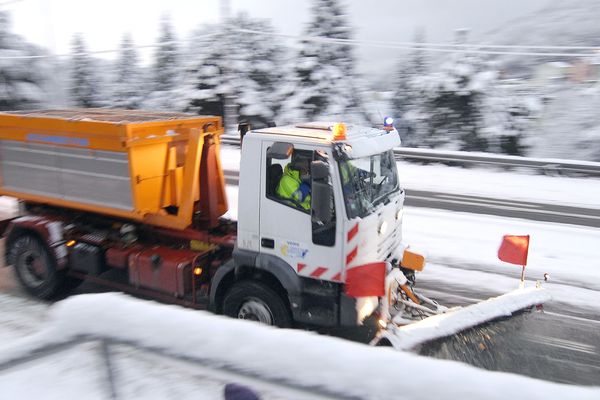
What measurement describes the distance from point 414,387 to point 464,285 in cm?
603

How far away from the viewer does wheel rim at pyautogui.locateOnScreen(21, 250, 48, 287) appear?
6508mm

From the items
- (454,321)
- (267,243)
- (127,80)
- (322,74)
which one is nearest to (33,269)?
(267,243)

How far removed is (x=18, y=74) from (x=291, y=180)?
34882 mm

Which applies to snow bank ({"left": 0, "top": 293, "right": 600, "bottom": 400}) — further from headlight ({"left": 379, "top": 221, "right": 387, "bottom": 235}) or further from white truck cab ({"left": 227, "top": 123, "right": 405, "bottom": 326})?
headlight ({"left": 379, "top": 221, "right": 387, "bottom": 235})

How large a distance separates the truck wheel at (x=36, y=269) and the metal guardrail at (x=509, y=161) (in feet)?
41.6

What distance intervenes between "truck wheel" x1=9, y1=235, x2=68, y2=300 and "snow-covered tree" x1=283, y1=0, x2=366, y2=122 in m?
24.5

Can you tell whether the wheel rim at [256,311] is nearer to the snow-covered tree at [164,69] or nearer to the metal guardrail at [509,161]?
the metal guardrail at [509,161]

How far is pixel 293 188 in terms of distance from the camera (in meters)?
4.71

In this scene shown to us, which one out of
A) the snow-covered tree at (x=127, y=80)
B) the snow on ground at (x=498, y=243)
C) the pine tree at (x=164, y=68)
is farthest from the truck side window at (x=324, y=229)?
the snow-covered tree at (x=127, y=80)

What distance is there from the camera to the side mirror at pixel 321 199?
4355 millimetres

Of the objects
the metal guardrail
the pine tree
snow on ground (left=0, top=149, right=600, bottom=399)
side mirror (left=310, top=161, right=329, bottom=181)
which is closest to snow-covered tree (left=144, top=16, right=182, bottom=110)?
the pine tree

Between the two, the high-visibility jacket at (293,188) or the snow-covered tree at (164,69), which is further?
the snow-covered tree at (164,69)

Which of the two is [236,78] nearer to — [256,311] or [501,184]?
[501,184]

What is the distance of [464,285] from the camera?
7191 millimetres
